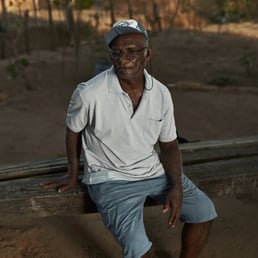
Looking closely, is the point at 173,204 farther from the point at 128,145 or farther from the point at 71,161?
the point at 71,161

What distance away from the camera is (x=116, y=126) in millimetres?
2283

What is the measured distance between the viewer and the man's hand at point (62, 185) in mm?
2406

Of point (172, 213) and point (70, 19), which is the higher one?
point (172, 213)

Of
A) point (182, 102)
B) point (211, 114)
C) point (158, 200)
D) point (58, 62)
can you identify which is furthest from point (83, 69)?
point (158, 200)

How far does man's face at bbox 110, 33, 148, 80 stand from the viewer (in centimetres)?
224

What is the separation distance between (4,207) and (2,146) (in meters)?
2.29

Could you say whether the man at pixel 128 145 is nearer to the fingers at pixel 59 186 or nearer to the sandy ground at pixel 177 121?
the fingers at pixel 59 186

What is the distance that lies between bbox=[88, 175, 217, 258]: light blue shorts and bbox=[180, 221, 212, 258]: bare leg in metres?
0.05

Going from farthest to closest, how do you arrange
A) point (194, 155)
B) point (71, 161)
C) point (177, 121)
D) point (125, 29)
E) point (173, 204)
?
point (177, 121), point (194, 155), point (71, 161), point (173, 204), point (125, 29)

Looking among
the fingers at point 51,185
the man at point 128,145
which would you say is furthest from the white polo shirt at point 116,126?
the fingers at point 51,185

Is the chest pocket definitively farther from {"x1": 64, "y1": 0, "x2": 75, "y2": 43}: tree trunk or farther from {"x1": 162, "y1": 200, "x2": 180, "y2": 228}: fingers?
{"x1": 64, "y1": 0, "x2": 75, "y2": 43}: tree trunk

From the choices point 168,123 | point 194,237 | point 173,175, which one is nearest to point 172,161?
point 173,175

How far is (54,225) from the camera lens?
3.23 meters

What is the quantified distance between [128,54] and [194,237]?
0.93m
